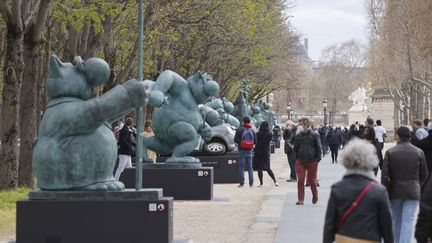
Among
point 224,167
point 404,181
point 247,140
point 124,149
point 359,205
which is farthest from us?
point 224,167

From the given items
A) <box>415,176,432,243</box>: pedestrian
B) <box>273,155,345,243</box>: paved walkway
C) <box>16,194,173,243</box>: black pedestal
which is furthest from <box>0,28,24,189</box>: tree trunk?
<box>415,176,432,243</box>: pedestrian

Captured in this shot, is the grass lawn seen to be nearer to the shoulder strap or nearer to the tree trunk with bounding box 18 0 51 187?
the tree trunk with bounding box 18 0 51 187

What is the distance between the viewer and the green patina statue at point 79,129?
35.8 feet

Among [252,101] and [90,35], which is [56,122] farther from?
[252,101]

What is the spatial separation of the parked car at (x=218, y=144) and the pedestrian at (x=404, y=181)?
15.6 meters

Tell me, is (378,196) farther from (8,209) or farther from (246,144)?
(246,144)

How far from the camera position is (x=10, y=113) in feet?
61.7

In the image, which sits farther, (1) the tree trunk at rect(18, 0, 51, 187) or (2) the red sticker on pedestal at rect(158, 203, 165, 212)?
(1) the tree trunk at rect(18, 0, 51, 187)

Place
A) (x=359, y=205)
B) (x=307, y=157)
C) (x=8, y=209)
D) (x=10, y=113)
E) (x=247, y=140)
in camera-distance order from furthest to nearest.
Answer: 1. (x=247, y=140)
2. (x=10, y=113)
3. (x=307, y=157)
4. (x=8, y=209)
5. (x=359, y=205)

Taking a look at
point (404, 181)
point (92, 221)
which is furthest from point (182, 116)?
point (404, 181)

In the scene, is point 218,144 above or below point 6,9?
below

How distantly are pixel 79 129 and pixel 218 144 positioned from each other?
16192mm

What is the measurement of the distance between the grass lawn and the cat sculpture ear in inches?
135

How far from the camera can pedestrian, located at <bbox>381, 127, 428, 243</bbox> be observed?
1123 centimetres
